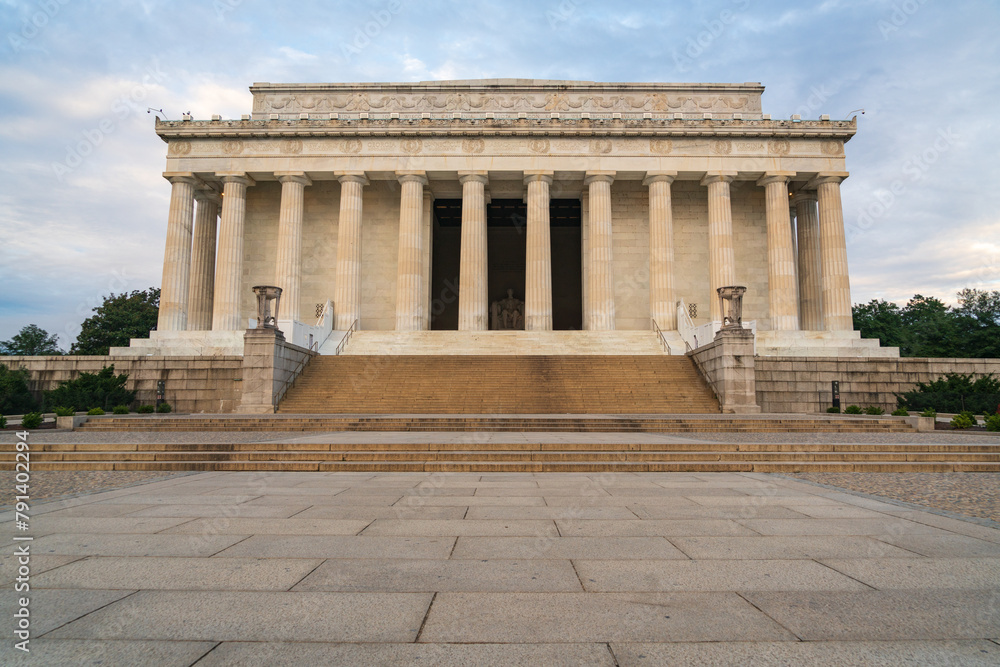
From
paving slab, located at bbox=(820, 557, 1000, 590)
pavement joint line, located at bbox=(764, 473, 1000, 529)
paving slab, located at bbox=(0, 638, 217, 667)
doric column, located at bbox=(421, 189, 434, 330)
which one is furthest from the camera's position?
doric column, located at bbox=(421, 189, 434, 330)

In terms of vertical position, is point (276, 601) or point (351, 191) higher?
point (351, 191)

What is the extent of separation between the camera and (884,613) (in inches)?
156

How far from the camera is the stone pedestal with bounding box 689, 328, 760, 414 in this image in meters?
24.0

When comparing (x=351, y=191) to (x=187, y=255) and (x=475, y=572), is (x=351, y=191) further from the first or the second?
(x=475, y=572)

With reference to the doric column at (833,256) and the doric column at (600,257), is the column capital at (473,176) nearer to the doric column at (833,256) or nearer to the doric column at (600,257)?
the doric column at (600,257)

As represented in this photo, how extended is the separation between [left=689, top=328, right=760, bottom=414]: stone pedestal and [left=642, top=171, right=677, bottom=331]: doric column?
1299cm

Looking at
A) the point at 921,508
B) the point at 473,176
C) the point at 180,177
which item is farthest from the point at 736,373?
the point at 180,177

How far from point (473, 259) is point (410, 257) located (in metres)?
4.30

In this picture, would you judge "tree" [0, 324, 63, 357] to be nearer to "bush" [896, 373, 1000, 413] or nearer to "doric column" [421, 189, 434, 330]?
"doric column" [421, 189, 434, 330]

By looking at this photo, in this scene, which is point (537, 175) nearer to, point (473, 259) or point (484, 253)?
point (484, 253)

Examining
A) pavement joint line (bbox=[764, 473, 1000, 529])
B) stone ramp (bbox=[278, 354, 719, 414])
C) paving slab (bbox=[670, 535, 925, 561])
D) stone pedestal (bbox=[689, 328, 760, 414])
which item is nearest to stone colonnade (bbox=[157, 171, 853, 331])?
stone ramp (bbox=[278, 354, 719, 414])

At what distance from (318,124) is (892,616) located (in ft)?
136

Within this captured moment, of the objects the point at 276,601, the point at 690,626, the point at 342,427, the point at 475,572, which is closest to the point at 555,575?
the point at 475,572

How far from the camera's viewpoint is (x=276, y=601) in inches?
163
